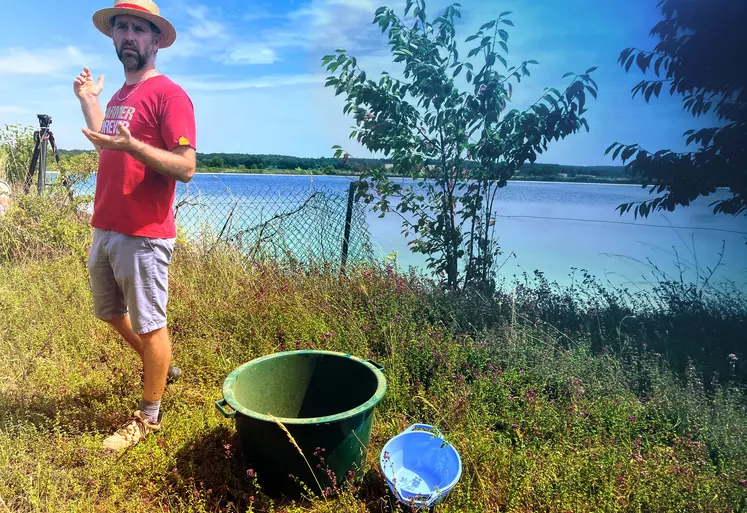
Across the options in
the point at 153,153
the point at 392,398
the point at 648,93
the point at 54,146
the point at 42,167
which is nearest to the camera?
the point at 153,153

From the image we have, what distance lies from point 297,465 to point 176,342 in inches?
72.5

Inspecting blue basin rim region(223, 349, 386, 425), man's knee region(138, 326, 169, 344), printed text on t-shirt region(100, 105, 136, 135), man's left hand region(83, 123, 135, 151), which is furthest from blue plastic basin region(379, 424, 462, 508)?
printed text on t-shirt region(100, 105, 136, 135)

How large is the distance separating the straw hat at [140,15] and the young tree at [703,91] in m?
3.06

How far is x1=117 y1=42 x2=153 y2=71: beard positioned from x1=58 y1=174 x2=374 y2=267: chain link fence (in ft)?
7.82

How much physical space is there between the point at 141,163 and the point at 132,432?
1.38 m

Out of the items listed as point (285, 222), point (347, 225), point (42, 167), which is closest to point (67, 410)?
point (285, 222)

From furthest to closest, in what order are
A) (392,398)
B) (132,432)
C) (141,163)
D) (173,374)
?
1. (173,374)
2. (392,398)
3. (132,432)
4. (141,163)

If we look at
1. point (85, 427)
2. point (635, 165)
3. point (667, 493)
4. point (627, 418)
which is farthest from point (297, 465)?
point (635, 165)

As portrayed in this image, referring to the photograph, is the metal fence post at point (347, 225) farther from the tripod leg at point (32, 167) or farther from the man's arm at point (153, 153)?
the tripod leg at point (32, 167)

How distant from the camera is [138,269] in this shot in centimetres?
210

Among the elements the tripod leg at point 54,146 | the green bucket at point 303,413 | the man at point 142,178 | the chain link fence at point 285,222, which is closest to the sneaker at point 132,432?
the man at point 142,178

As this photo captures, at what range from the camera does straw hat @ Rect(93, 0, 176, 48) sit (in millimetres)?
2051

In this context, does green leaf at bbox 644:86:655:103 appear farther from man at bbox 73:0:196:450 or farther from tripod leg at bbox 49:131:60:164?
tripod leg at bbox 49:131:60:164

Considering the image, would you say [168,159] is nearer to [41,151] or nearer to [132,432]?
[132,432]
